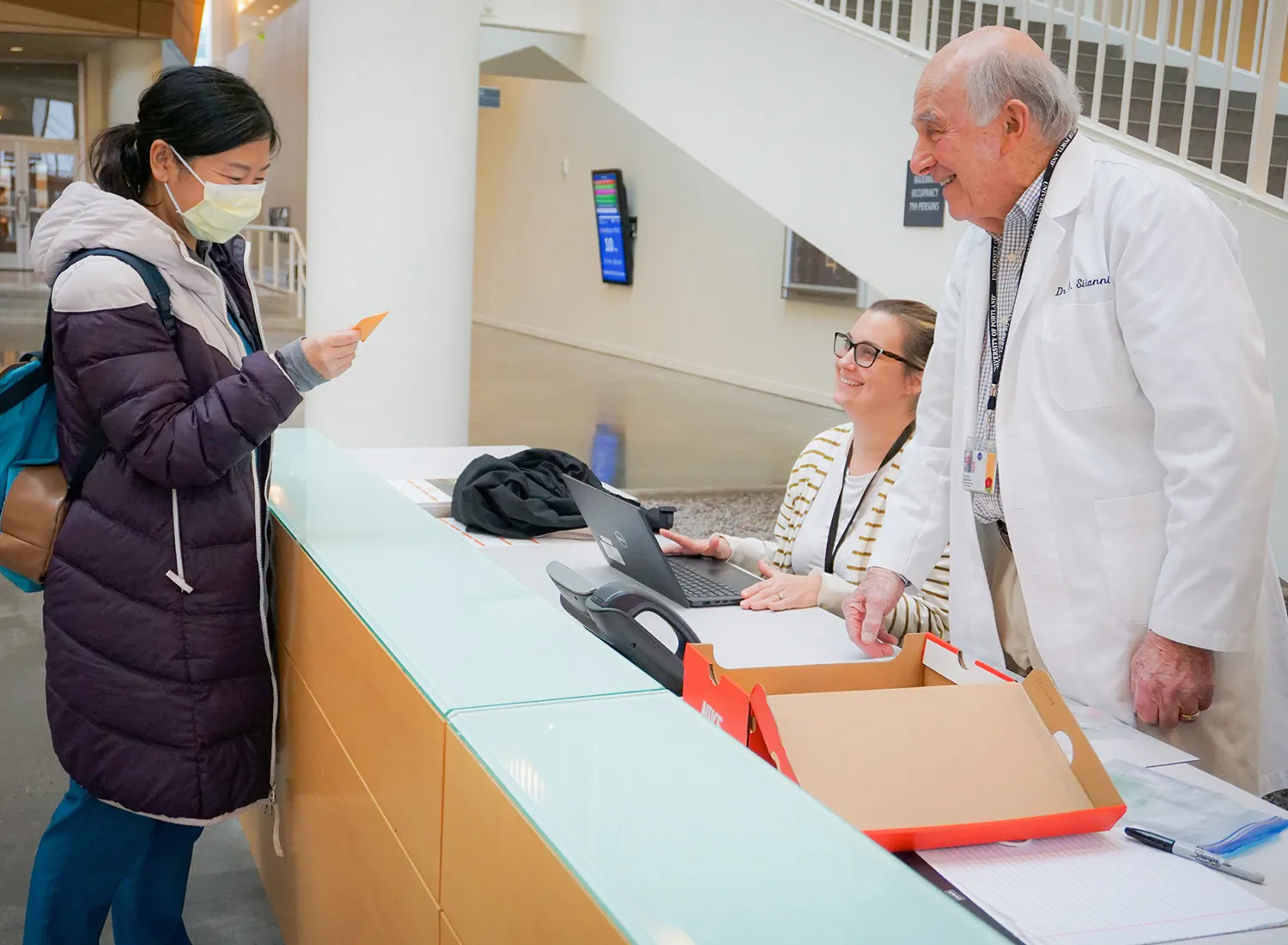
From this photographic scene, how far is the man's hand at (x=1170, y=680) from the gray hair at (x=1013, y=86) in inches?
33.3

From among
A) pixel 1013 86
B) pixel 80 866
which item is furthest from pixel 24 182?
pixel 1013 86

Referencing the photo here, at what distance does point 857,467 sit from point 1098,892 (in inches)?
60.6

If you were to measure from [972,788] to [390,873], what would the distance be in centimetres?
77

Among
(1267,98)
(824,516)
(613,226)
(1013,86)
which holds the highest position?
(1267,98)

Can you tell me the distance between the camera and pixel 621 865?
99 centimetres

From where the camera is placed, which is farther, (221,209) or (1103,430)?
(221,209)

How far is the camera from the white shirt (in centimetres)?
262

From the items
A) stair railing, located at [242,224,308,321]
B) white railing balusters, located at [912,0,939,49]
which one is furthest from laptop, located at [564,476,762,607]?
stair railing, located at [242,224,308,321]

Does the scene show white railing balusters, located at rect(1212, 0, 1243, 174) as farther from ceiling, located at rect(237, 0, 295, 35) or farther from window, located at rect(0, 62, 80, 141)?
ceiling, located at rect(237, 0, 295, 35)

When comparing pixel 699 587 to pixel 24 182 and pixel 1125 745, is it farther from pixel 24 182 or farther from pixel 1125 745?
pixel 24 182

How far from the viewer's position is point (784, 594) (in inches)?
90.4

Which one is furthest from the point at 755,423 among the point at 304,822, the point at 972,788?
the point at 972,788

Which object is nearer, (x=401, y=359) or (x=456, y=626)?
(x=456, y=626)

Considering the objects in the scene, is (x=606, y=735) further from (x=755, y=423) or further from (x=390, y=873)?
(x=755, y=423)
